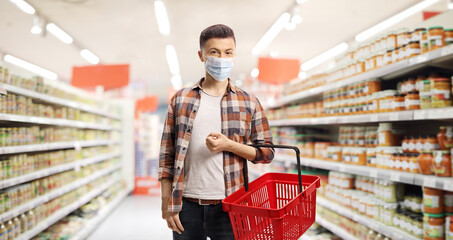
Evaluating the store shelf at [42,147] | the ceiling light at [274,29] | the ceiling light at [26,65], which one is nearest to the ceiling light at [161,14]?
the ceiling light at [274,29]

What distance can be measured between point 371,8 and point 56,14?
6.85m

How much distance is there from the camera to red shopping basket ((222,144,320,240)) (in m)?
1.20

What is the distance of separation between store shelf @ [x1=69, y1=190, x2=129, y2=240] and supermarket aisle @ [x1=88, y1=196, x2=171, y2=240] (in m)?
0.08

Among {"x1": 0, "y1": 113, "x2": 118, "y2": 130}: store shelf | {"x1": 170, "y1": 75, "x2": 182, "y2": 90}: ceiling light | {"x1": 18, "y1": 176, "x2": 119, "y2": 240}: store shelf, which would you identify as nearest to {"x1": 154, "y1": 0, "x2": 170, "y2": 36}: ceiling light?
{"x1": 0, "y1": 113, "x2": 118, "y2": 130}: store shelf

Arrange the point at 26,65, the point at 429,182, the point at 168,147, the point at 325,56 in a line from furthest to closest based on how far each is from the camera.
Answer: the point at 26,65
the point at 325,56
the point at 429,182
the point at 168,147

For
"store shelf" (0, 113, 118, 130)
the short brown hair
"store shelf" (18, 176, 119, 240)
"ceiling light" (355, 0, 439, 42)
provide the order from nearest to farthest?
the short brown hair → "store shelf" (0, 113, 118, 130) → "store shelf" (18, 176, 119, 240) → "ceiling light" (355, 0, 439, 42)

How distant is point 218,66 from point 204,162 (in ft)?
1.42

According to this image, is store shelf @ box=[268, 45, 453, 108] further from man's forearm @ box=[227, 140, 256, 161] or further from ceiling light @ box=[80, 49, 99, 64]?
ceiling light @ box=[80, 49, 99, 64]

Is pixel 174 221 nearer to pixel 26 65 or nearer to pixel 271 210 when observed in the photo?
pixel 271 210

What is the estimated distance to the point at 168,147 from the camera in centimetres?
163

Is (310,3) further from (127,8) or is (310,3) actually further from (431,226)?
(431,226)

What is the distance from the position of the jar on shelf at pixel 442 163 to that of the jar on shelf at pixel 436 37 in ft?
2.17

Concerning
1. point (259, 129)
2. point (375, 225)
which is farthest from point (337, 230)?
point (259, 129)

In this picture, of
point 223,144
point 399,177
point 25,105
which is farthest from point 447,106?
point 25,105
